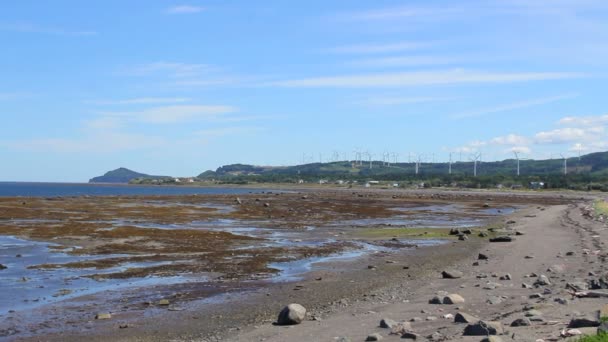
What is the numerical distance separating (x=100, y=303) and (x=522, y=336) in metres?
13.9

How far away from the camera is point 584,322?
1267cm

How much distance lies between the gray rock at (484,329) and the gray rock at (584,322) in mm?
1385

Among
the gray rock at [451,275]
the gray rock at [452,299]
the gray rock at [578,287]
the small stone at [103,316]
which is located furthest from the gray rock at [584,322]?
the small stone at [103,316]

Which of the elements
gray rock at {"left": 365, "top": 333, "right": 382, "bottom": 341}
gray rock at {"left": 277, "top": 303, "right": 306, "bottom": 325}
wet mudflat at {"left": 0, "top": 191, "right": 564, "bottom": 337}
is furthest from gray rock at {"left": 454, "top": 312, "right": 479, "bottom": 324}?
wet mudflat at {"left": 0, "top": 191, "right": 564, "bottom": 337}

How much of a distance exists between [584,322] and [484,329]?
1.91 meters

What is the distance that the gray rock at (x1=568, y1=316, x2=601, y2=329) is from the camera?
1260 centimetres

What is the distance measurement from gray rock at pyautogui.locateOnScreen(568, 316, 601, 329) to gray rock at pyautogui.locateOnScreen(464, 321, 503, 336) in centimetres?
139

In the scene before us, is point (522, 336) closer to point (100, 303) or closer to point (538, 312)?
point (538, 312)

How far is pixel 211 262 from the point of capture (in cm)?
3166

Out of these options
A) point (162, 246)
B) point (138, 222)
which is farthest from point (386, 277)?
point (138, 222)

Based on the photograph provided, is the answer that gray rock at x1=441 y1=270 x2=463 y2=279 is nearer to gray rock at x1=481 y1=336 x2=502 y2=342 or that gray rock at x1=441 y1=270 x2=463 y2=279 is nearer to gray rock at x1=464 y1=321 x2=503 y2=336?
gray rock at x1=464 y1=321 x2=503 y2=336

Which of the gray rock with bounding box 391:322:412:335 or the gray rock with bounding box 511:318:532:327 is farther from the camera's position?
the gray rock with bounding box 391:322:412:335

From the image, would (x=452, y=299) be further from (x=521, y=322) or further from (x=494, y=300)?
(x=521, y=322)

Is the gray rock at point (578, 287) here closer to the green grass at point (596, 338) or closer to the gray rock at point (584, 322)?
the gray rock at point (584, 322)
